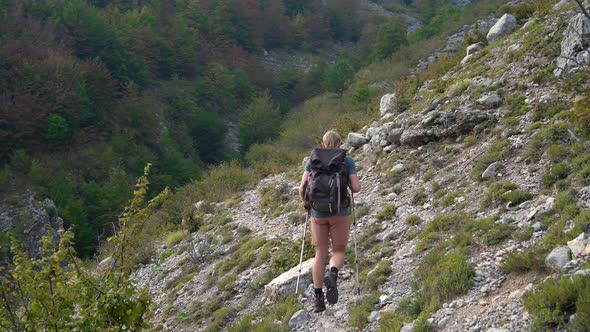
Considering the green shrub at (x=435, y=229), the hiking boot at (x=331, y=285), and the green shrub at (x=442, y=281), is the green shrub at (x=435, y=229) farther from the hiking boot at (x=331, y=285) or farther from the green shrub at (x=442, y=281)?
the hiking boot at (x=331, y=285)

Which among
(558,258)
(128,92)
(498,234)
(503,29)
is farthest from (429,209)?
(128,92)

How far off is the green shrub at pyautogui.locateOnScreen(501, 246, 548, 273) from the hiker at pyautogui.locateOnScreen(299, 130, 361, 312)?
1.73 metres

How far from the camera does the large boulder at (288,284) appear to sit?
304 inches

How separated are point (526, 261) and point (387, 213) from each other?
4054mm

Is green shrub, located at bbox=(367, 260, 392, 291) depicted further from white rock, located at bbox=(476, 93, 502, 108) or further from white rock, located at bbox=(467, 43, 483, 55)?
white rock, located at bbox=(467, 43, 483, 55)

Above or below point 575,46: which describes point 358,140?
below

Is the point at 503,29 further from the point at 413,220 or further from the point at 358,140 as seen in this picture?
the point at 413,220

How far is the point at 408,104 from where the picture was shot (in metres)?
15.4

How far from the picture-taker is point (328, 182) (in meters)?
5.92

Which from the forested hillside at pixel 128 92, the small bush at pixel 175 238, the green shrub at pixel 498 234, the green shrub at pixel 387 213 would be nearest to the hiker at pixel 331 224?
the green shrub at pixel 498 234

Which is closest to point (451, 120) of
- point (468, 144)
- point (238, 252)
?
point (468, 144)

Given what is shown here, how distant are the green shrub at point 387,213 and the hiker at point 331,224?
10.6ft

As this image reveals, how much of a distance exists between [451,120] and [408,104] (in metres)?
4.16

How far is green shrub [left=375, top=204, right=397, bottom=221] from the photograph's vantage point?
9.34 m
